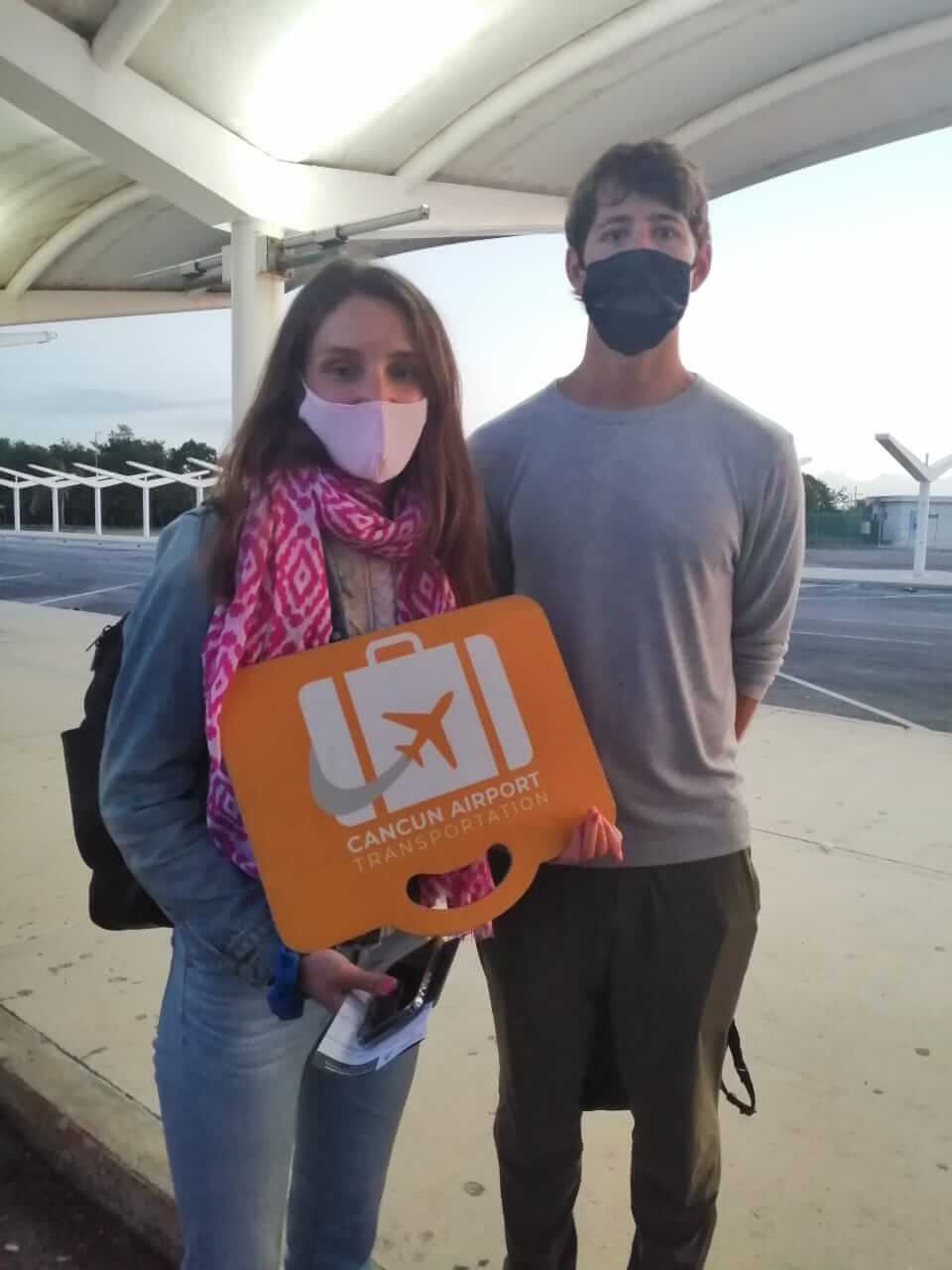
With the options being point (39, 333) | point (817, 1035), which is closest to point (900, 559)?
point (39, 333)

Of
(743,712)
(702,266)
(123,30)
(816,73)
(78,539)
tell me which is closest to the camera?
(702,266)

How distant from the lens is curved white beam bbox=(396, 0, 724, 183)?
6.30m

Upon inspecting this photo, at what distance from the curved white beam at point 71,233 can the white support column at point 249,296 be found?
212 centimetres

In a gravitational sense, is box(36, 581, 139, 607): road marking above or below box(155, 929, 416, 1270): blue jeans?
below

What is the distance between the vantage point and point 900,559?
96.6 feet

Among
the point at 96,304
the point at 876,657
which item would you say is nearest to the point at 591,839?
the point at 876,657

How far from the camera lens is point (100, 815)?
4.38 feet

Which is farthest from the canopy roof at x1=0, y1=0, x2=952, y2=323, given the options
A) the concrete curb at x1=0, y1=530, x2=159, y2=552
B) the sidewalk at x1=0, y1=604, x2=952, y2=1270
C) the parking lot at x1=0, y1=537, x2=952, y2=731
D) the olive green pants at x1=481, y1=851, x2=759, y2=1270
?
the concrete curb at x1=0, y1=530, x2=159, y2=552

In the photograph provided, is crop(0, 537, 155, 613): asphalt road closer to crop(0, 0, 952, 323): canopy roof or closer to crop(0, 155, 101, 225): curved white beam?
crop(0, 155, 101, 225): curved white beam

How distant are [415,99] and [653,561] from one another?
23.3 ft

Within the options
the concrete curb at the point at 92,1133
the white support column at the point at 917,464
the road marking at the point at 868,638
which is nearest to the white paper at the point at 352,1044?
the concrete curb at the point at 92,1133

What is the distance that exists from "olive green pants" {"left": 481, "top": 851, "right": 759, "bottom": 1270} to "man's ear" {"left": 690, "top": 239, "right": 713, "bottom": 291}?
93 centimetres

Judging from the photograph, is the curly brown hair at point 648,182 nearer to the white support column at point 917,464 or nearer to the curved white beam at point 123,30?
the curved white beam at point 123,30

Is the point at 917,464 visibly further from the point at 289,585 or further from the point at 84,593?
the point at 289,585
